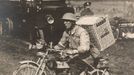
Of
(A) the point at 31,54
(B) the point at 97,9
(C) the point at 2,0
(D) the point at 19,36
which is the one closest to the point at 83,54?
(A) the point at 31,54

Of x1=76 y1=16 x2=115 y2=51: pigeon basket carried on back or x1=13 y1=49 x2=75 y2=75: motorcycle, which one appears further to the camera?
x1=76 y1=16 x2=115 y2=51: pigeon basket carried on back

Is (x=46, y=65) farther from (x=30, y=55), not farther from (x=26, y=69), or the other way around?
(x=30, y=55)

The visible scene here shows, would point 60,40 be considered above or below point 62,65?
above

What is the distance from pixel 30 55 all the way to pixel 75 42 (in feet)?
16.2

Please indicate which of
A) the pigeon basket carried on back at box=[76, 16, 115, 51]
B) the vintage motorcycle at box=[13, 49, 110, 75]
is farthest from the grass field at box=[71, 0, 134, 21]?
the vintage motorcycle at box=[13, 49, 110, 75]

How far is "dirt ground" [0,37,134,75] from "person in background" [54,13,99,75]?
235 centimetres

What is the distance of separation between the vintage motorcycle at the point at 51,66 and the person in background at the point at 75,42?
0.12 m

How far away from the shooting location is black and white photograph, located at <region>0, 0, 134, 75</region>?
6996 mm

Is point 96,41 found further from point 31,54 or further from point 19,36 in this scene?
point 19,36

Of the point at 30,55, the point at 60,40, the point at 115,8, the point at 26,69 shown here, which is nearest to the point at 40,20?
the point at 30,55

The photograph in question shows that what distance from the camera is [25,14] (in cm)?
1476

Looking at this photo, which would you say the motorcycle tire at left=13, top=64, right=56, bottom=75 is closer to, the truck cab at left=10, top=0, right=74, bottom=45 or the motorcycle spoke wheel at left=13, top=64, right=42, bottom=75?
the motorcycle spoke wheel at left=13, top=64, right=42, bottom=75

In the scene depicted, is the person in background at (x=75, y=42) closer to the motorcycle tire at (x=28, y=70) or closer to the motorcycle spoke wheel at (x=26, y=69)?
the motorcycle tire at (x=28, y=70)

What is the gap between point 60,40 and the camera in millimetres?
7609
